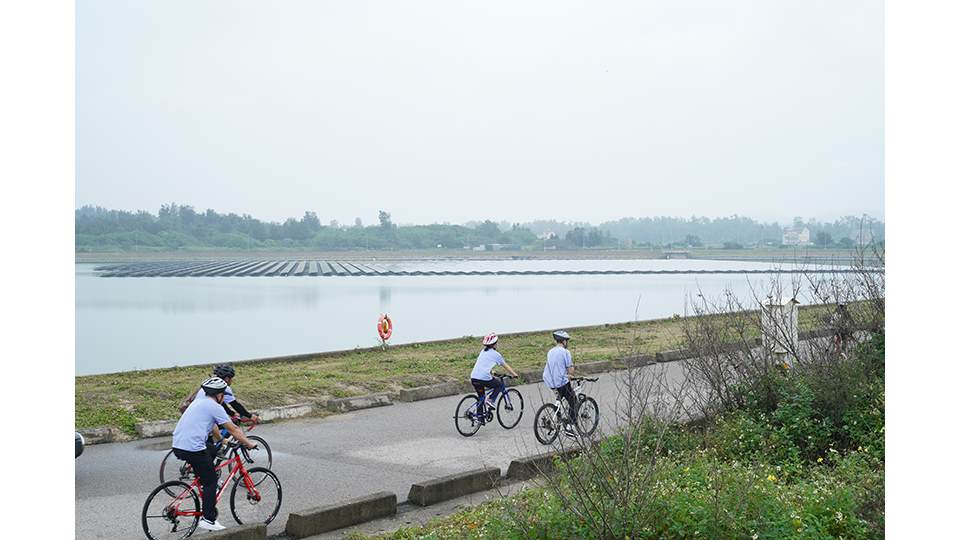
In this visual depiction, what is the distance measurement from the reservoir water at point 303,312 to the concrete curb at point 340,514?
35.7 ft

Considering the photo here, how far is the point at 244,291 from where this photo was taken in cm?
8000

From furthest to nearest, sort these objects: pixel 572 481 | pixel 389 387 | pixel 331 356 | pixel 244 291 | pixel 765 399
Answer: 1. pixel 244 291
2. pixel 331 356
3. pixel 389 387
4. pixel 765 399
5. pixel 572 481

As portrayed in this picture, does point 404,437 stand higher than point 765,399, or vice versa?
point 765,399

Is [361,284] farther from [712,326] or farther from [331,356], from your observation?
[712,326]

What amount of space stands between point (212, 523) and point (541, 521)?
11.8 feet

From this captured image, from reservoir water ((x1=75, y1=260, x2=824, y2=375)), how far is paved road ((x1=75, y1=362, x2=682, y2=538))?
6.76 metres

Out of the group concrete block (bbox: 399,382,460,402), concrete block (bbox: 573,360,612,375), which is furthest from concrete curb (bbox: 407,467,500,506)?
concrete block (bbox: 573,360,612,375)

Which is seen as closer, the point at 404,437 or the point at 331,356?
the point at 404,437

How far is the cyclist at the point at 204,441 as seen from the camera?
30.2ft

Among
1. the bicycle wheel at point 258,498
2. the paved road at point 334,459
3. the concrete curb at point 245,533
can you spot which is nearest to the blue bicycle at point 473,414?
the paved road at point 334,459

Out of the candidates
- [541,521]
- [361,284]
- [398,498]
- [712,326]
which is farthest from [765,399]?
[361,284]

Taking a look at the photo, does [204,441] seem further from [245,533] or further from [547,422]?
[547,422]

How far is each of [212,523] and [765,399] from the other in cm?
769

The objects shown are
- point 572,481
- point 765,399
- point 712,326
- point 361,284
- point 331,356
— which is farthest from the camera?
point 361,284
